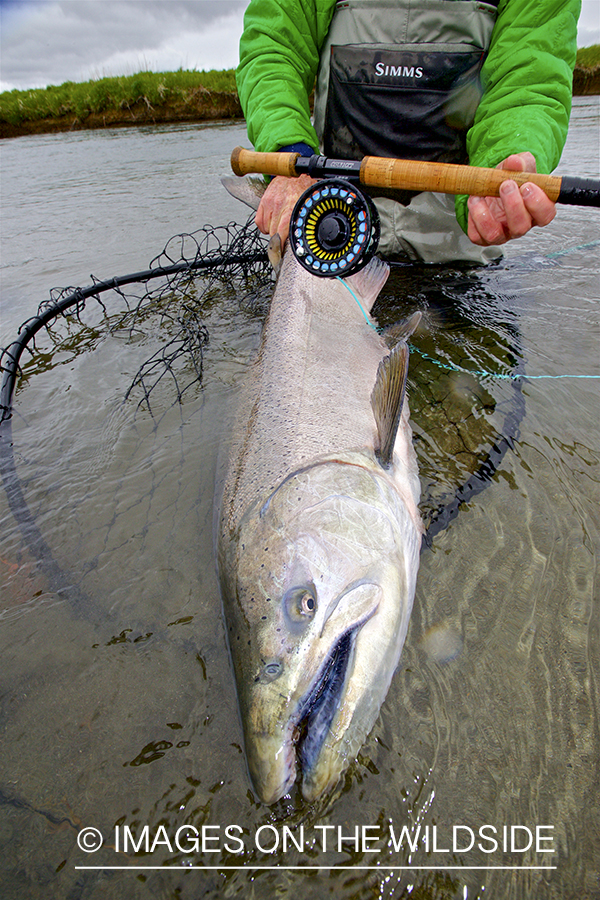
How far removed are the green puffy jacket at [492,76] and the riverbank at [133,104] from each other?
24898mm

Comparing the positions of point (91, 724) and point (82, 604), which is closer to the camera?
point (91, 724)

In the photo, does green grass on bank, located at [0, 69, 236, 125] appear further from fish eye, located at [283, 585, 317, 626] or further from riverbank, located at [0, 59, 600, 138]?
fish eye, located at [283, 585, 317, 626]

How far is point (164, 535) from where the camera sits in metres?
2.25

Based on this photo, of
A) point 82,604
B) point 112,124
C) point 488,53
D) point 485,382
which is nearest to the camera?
point 82,604

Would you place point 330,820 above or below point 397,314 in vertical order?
below

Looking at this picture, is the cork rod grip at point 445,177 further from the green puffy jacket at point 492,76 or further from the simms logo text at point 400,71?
the simms logo text at point 400,71

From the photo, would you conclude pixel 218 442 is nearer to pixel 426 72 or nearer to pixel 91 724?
pixel 91 724

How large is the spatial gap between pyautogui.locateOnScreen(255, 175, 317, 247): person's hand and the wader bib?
4.06 feet

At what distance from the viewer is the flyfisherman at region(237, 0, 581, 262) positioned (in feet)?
10.5

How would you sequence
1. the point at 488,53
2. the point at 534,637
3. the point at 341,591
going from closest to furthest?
the point at 341,591 → the point at 534,637 → the point at 488,53

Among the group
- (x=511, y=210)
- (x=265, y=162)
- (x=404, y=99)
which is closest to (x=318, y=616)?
(x=511, y=210)

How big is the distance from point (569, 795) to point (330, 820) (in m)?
0.70

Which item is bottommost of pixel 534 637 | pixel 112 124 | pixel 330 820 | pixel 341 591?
pixel 330 820

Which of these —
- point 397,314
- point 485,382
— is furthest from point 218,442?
point 397,314
